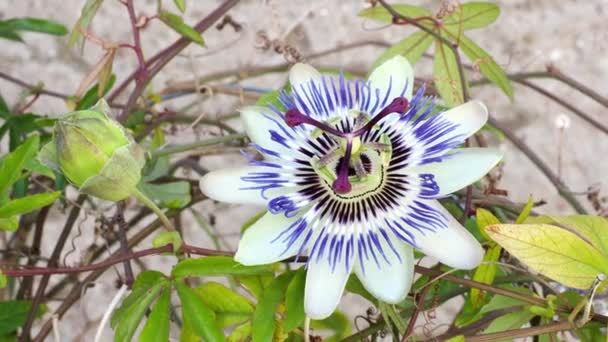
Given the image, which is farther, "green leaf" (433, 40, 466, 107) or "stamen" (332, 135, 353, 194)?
"green leaf" (433, 40, 466, 107)

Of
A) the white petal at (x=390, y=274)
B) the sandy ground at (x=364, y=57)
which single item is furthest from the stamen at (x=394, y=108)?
the sandy ground at (x=364, y=57)

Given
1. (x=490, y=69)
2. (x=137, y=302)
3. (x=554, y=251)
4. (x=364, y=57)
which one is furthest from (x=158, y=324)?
(x=364, y=57)

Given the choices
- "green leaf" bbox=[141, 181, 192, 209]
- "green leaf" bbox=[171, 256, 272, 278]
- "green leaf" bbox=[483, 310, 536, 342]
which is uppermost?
"green leaf" bbox=[171, 256, 272, 278]

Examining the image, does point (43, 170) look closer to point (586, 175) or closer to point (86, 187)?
point (86, 187)

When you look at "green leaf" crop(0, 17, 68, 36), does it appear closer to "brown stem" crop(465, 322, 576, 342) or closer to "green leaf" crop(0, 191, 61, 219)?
"green leaf" crop(0, 191, 61, 219)

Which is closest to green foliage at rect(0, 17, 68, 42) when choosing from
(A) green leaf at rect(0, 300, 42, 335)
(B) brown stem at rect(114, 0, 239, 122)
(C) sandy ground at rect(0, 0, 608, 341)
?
(B) brown stem at rect(114, 0, 239, 122)

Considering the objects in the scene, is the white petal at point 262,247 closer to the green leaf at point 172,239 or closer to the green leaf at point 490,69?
the green leaf at point 172,239
